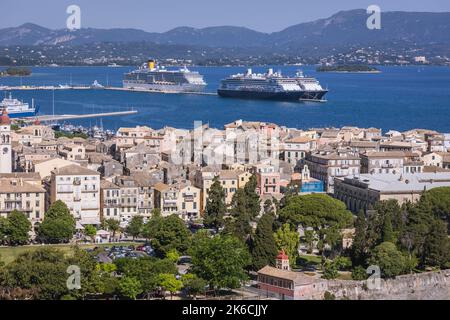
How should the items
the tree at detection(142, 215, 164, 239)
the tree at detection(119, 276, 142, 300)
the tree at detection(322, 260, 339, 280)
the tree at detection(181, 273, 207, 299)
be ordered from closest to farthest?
Result: the tree at detection(119, 276, 142, 300) → the tree at detection(181, 273, 207, 299) → the tree at detection(322, 260, 339, 280) → the tree at detection(142, 215, 164, 239)

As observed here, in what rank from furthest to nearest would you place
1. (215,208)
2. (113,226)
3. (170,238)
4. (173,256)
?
(215,208)
(113,226)
(170,238)
(173,256)

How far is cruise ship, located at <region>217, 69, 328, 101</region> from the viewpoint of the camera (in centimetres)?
6369

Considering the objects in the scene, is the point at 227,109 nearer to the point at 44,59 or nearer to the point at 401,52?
the point at 44,59

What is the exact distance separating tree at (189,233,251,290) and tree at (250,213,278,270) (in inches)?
9.2

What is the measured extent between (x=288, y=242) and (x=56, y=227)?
14.2 ft

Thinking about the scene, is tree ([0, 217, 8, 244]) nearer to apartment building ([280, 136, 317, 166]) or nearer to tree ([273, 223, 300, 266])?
tree ([273, 223, 300, 266])

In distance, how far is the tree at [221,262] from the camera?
45.2 ft

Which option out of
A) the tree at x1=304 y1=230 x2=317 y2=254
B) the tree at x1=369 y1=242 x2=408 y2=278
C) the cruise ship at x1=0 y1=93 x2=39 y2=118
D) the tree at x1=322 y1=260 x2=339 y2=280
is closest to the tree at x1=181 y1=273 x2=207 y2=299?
the tree at x1=322 y1=260 x2=339 y2=280

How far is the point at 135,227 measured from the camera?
17625 mm

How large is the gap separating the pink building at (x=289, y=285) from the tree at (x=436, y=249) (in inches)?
99.6

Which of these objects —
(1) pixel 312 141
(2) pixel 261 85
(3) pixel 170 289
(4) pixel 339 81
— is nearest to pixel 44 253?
(3) pixel 170 289

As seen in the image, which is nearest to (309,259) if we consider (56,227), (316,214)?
(316,214)

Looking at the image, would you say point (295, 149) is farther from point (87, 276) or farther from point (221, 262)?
point (87, 276)
